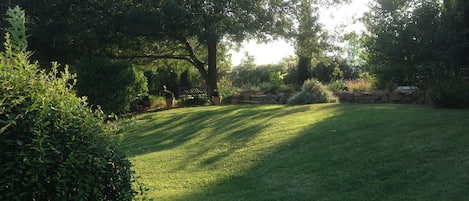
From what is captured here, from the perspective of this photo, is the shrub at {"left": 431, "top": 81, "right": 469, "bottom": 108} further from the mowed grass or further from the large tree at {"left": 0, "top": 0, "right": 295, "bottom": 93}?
the large tree at {"left": 0, "top": 0, "right": 295, "bottom": 93}

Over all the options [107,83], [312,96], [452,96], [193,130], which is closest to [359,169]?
[452,96]

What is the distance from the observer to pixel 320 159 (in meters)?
5.46

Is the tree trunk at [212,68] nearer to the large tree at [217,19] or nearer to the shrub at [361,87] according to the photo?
the large tree at [217,19]

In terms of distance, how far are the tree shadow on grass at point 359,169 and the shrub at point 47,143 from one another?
2.21 meters

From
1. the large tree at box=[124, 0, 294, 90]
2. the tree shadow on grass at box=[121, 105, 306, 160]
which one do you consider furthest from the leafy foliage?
the tree shadow on grass at box=[121, 105, 306, 160]

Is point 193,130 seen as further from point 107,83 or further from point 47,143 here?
point 47,143

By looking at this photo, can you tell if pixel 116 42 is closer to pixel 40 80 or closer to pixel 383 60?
pixel 383 60

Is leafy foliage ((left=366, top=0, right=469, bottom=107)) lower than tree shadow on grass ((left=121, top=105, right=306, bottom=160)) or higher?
higher

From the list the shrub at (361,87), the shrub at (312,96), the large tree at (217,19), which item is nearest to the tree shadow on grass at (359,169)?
the shrub at (312,96)

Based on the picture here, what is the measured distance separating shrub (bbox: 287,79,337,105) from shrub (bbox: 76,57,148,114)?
5355 mm

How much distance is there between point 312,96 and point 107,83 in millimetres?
6552

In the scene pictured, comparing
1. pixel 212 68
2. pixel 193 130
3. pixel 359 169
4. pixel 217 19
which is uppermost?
pixel 217 19

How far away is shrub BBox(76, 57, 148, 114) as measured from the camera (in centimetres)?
1298

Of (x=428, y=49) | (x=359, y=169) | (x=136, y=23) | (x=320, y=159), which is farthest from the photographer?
(x=136, y=23)
